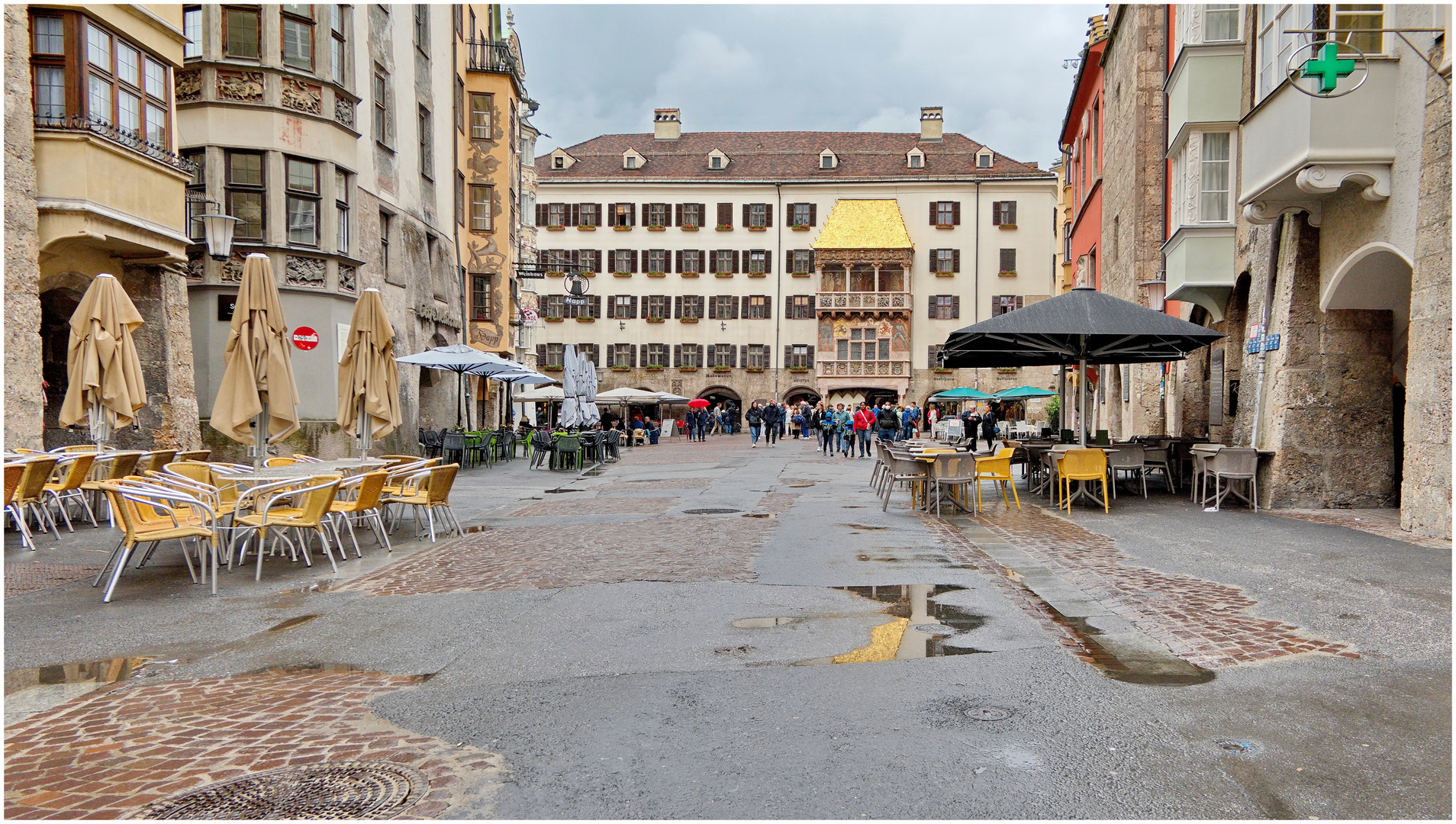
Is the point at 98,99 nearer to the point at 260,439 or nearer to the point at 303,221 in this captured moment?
the point at 303,221

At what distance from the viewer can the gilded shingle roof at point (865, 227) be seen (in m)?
59.3

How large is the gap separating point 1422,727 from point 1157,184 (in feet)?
65.7

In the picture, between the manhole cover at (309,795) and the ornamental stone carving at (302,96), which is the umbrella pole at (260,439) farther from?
the ornamental stone carving at (302,96)

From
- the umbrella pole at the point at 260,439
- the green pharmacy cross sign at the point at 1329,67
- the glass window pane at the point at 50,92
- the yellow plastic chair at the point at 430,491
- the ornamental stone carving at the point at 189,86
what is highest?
the ornamental stone carving at the point at 189,86

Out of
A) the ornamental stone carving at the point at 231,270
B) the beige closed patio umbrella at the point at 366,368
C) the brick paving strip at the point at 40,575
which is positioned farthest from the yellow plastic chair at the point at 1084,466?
the ornamental stone carving at the point at 231,270

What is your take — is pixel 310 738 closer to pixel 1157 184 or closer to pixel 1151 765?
pixel 1151 765

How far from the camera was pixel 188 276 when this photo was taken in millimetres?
19391

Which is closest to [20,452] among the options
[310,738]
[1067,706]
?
[310,738]

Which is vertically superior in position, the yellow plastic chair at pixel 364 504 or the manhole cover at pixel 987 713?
the yellow plastic chair at pixel 364 504

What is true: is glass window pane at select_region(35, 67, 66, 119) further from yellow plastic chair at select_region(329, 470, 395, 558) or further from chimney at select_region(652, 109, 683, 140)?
chimney at select_region(652, 109, 683, 140)

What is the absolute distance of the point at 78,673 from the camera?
5801 mm

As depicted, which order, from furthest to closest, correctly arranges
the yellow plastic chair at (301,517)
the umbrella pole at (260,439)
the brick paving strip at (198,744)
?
the umbrella pole at (260,439), the yellow plastic chair at (301,517), the brick paving strip at (198,744)

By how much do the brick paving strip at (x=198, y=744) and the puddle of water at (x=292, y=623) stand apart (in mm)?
1349

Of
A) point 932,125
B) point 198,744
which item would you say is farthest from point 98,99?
point 932,125
